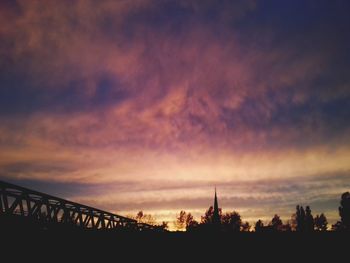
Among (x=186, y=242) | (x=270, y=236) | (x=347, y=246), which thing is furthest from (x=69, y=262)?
A: (x=347, y=246)

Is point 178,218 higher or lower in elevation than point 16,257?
higher

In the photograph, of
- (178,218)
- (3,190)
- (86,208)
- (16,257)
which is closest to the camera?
(3,190)

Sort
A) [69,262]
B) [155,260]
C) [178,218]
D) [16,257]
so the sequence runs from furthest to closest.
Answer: [178,218]
[155,260]
[69,262]
[16,257]

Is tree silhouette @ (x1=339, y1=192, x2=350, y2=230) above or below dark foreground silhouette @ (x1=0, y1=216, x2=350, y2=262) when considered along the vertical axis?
above

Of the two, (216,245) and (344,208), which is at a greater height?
(344,208)

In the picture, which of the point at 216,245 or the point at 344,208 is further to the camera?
the point at 344,208

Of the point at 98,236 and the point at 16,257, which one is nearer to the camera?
the point at 16,257

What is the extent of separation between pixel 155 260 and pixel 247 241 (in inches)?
251

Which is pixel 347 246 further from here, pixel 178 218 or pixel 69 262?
pixel 178 218

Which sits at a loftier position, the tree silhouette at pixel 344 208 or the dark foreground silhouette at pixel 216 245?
the tree silhouette at pixel 344 208

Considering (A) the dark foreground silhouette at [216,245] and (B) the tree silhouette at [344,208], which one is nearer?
(A) the dark foreground silhouette at [216,245]

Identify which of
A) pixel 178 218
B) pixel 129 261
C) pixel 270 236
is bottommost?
pixel 129 261

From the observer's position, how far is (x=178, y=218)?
139375 mm

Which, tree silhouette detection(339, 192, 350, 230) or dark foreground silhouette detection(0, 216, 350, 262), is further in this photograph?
tree silhouette detection(339, 192, 350, 230)
